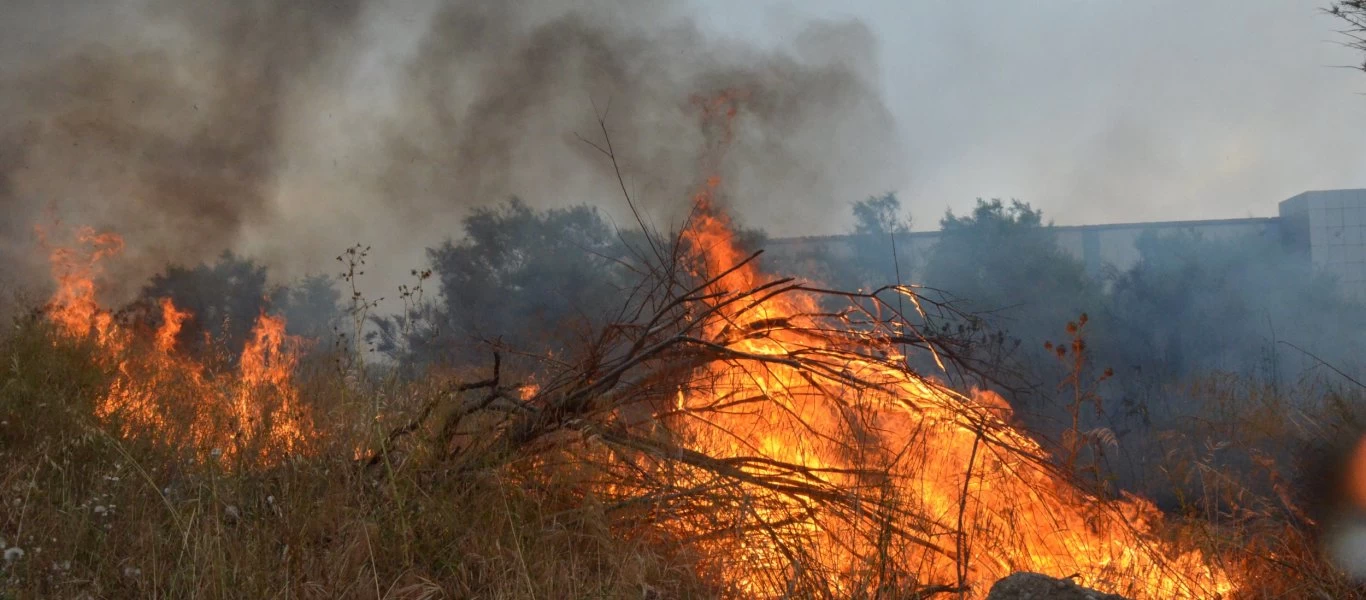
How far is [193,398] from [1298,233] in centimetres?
2412

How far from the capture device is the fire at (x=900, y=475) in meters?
3.61

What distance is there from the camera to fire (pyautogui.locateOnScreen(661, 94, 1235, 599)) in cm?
361

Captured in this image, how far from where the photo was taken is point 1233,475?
6.17 meters

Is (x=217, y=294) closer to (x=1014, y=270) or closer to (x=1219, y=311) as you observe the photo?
(x=1014, y=270)

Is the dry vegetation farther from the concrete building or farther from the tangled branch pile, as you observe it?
the concrete building

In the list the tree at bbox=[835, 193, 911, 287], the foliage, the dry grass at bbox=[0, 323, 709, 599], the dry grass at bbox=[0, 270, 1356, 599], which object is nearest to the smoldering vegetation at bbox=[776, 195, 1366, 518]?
the tree at bbox=[835, 193, 911, 287]

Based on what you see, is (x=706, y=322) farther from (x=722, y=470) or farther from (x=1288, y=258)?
(x=1288, y=258)

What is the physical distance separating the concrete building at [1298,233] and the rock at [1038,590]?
1819 centimetres

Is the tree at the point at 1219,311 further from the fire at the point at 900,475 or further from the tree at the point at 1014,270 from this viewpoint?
the fire at the point at 900,475

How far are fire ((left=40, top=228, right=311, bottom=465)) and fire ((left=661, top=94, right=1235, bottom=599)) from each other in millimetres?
2094

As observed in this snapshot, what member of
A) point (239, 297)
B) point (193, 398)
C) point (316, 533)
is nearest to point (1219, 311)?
point (193, 398)

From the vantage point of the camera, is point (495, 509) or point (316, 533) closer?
point (316, 533)

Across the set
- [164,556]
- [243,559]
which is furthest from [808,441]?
[164,556]

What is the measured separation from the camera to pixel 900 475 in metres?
3.74
